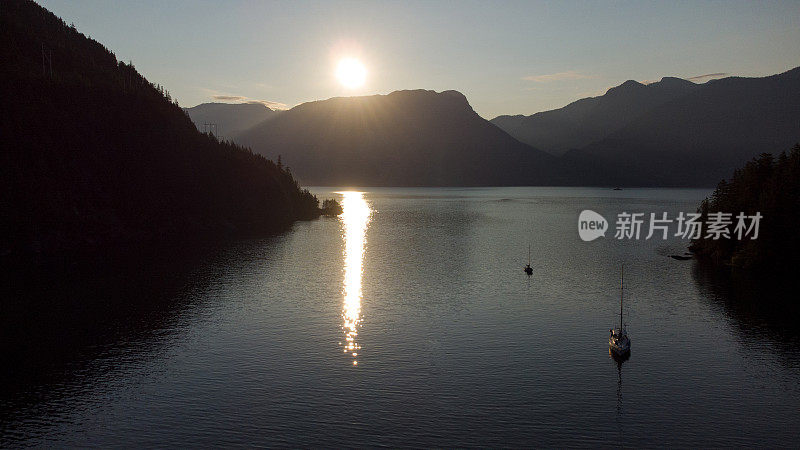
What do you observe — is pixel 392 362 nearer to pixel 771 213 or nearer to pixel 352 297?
pixel 352 297

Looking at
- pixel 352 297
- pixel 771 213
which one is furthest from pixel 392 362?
pixel 771 213

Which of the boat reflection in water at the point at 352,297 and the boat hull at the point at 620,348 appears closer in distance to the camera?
the boat hull at the point at 620,348

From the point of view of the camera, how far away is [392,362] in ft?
239

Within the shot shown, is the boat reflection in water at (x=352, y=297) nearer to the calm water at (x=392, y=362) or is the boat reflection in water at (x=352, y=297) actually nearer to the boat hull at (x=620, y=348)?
the calm water at (x=392, y=362)

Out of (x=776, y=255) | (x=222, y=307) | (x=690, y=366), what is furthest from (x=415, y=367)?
(x=776, y=255)

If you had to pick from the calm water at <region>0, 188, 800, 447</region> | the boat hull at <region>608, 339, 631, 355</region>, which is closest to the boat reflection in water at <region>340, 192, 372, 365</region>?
the calm water at <region>0, 188, 800, 447</region>

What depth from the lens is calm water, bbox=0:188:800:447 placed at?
54.9 m

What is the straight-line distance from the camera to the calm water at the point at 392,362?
180 ft

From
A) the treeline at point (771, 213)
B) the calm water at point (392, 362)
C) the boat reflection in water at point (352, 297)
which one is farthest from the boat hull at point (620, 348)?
the treeline at point (771, 213)

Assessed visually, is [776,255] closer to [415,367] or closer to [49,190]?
[415,367]

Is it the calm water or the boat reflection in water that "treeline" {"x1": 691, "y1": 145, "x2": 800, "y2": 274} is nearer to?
the calm water

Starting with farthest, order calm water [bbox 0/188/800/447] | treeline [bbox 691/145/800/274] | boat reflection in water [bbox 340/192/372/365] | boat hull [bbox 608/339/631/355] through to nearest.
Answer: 1. treeline [bbox 691/145/800/274]
2. boat reflection in water [bbox 340/192/372/365]
3. boat hull [bbox 608/339/631/355]
4. calm water [bbox 0/188/800/447]

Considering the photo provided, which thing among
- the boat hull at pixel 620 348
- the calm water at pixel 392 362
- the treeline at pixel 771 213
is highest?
the treeline at pixel 771 213

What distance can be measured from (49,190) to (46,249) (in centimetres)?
2745
